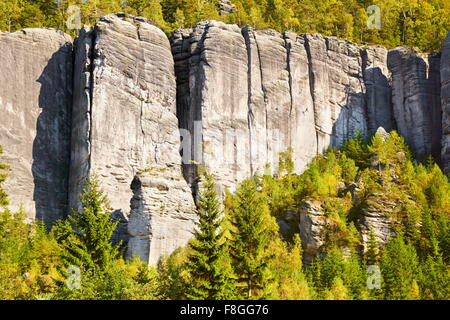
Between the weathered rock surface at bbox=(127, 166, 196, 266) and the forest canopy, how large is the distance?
2420 cm

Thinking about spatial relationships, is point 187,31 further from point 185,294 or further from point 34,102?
point 185,294

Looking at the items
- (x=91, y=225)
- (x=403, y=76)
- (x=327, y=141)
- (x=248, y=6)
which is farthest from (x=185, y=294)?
(x=248, y=6)

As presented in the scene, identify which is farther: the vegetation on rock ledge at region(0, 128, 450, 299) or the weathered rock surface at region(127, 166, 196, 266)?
the weathered rock surface at region(127, 166, 196, 266)

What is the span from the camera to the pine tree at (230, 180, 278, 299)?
127 feet

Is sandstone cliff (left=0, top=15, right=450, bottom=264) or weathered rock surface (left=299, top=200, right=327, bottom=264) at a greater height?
sandstone cliff (left=0, top=15, right=450, bottom=264)

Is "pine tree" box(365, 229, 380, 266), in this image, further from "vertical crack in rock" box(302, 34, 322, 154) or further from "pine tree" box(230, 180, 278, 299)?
"vertical crack in rock" box(302, 34, 322, 154)

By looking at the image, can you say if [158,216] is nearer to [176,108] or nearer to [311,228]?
[311,228]

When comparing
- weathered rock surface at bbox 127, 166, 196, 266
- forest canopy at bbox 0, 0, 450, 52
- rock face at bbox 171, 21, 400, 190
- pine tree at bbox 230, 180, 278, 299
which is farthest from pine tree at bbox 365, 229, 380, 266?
forest canopy at bbox 0, 0, 450, 52

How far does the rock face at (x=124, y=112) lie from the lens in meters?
53.7

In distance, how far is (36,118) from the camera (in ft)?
189

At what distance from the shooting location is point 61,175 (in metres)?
57.4

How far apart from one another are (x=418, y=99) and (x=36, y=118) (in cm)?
3602

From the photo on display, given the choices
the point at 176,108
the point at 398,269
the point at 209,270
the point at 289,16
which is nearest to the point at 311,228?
the point at 398,269

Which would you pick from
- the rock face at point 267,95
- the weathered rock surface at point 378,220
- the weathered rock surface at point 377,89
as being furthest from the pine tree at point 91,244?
the weathered rock surface at point 377,89
